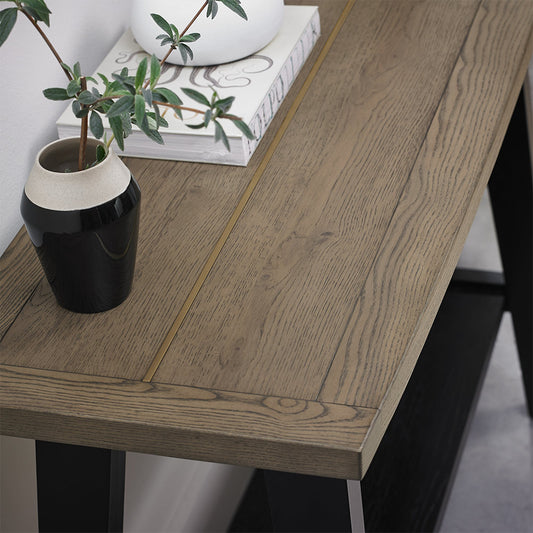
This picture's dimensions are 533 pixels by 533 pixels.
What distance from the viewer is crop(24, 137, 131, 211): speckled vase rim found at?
693mm

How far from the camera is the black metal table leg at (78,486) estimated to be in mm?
862

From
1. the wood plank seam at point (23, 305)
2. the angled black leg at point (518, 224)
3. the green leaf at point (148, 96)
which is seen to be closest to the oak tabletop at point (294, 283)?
the wood plank seam at point (23, 305)

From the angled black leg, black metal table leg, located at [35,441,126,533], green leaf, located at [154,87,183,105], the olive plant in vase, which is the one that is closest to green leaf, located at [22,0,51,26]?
→ the olive plant in vase

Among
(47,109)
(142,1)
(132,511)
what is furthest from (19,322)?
(132,511)

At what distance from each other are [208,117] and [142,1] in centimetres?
44

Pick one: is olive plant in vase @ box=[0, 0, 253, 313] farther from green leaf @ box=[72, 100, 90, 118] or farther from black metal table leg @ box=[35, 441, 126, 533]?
black metal table leg @ box=[35, 441, 126, 533]

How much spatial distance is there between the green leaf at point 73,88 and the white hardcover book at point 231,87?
238 millimetres

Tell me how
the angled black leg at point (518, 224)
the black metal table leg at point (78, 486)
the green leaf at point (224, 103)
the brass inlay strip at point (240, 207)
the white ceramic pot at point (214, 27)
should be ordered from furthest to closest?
the angled black leg at point (518, 224) → the white ceramic pot at point (214, 27) → the black metal table leg at point (78, 486) → the brass inlay strip at point (240, 207) → the green leaf at point (224, 103)

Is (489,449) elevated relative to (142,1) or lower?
lower

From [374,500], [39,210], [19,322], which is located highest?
[39,210]

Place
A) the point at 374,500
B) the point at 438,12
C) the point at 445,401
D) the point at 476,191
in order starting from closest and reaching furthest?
the point at 476,191 → the point at 438,12 → the point at 374,500 → the point at 445,401

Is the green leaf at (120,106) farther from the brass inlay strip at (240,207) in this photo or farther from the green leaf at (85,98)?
the brass inlay strip at (240,207)

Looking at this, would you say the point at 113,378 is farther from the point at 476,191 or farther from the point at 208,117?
the point at 476,191

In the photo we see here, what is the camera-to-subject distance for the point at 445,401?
1521mm
